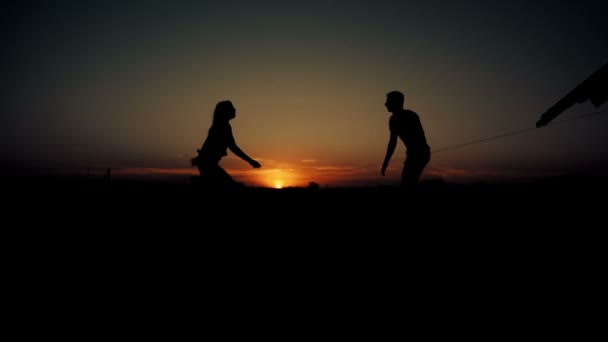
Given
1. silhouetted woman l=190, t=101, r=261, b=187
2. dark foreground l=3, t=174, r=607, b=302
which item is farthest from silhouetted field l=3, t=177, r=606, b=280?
silhouetted woman l=190, t=101, r=261, b=187

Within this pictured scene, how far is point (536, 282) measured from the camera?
3.13m

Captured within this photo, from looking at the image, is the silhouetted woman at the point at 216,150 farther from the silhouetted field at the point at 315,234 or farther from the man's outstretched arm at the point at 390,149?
the man's outstretched arm at the point at 390,149

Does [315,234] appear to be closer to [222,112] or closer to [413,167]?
[413,167]

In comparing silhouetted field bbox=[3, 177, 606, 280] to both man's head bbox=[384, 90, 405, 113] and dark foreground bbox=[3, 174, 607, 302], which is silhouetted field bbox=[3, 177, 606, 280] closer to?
dark foreground bbox=[3, 174, 607, 302]

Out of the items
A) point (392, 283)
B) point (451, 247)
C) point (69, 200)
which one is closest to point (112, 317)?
point (392, 283)

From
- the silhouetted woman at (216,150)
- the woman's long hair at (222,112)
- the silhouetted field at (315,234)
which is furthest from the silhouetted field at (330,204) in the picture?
the woman's long hair at (222,112)

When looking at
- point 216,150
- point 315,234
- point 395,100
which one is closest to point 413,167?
point 395,100

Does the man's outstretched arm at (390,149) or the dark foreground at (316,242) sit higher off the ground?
the man's outstretched arm at (390,149)

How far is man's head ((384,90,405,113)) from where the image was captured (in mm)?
6547

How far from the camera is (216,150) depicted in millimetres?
6770

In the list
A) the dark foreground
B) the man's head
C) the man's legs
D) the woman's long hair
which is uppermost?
the man's head

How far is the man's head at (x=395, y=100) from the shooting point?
6.55 metres

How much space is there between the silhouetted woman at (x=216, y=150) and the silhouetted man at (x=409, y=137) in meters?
3.12

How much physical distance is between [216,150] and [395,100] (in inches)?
140
